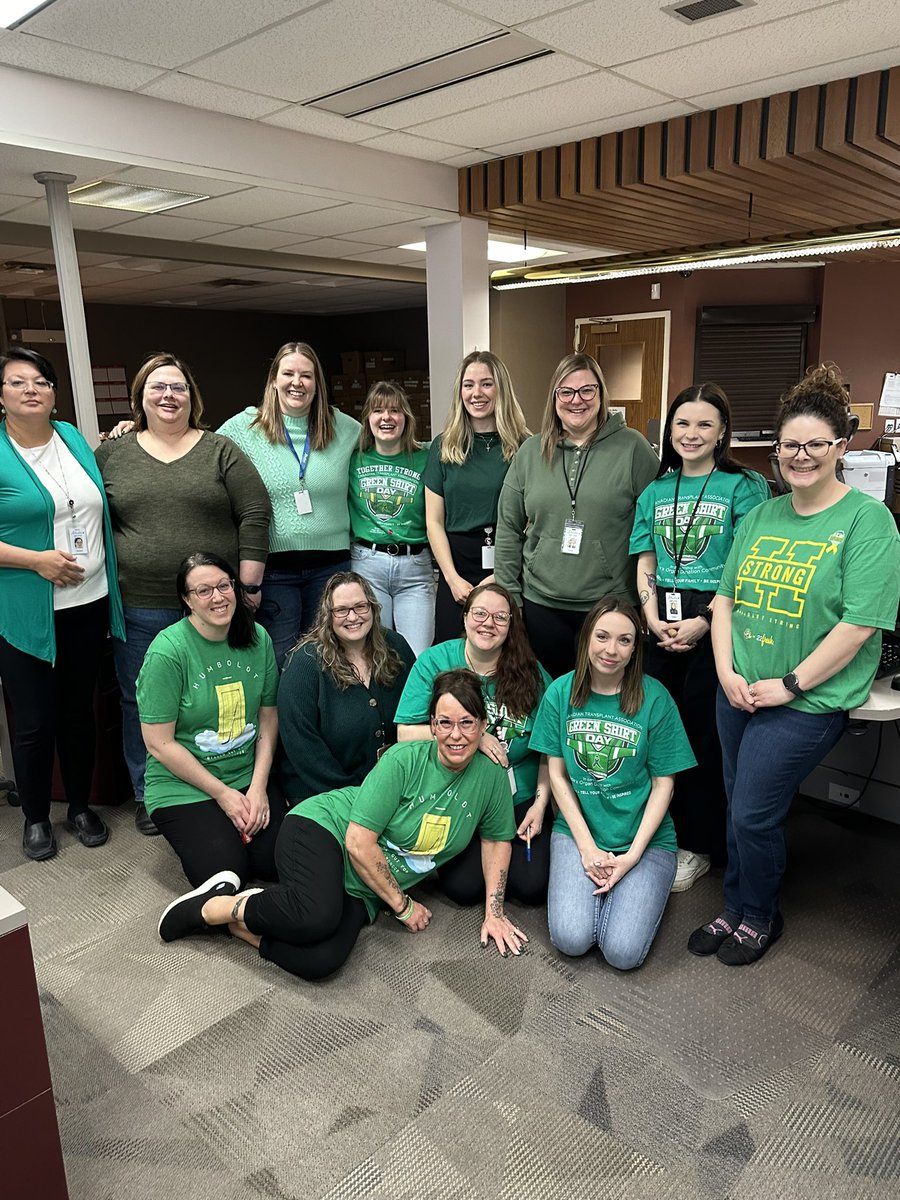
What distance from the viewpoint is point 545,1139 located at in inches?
71.2

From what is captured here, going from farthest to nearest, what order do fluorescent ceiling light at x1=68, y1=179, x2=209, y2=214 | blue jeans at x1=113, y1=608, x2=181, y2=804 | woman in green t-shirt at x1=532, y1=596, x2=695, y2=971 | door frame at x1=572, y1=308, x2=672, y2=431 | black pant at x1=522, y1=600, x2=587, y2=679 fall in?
door frame at x1=572, y1=308, x2=672, y2=431 < fluorescent ceiling light at x1=68, y1=179, x2=209, y2=214 < blue jeans at x1=113, y1=608, x2=181, y2=804 < black pant at x1=522, y1=600, x2=587, y2=679 < woman in green t-shirt at x1=532, y1=596, x2=695, y2=971

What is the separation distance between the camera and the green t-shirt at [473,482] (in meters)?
3.09

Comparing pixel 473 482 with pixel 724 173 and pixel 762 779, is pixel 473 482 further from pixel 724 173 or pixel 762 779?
pixel 724 173

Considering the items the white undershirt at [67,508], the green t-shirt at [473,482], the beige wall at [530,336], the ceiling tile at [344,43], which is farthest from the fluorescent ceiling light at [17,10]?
the beige wall at [530,336]

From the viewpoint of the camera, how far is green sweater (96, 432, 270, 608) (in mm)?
2898

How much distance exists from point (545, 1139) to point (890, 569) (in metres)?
1.48

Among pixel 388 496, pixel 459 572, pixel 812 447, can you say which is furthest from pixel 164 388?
pixel 812 447

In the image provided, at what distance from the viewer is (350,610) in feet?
8.68

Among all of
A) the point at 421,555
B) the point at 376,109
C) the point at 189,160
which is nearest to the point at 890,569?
the point at 421,555

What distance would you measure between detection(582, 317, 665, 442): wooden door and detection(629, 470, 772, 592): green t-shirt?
5949 millimetres

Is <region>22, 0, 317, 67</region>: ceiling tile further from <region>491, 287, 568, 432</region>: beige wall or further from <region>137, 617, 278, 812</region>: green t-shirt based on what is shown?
<region>491, 287, 568, 432</region>: beige wall

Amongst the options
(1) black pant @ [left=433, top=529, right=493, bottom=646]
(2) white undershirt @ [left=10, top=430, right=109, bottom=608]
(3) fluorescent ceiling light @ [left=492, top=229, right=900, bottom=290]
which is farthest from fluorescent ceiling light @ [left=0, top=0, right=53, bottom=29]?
(3) fluorescent ceiling light @ [left=492, top=229, right=900, bottom=290]

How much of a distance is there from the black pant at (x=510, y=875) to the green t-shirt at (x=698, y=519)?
0.93m

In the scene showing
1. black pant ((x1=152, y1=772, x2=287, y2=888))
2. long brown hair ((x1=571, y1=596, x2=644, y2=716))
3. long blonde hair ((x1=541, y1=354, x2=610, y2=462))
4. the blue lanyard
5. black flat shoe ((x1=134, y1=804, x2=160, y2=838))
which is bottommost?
black flat shoe ((x1=134, y1=804, x2=160, y2=838))
